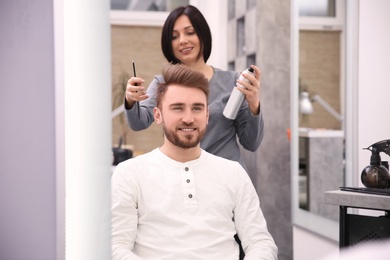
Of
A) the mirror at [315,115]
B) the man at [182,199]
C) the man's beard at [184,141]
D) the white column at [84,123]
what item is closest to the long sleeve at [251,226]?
the man at [182,199]

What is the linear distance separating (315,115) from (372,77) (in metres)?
1.07

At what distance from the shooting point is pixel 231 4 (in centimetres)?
364

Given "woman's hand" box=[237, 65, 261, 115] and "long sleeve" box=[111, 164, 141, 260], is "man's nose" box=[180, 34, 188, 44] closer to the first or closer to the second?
"woman's hand" box=[237, 65, 261, 115]

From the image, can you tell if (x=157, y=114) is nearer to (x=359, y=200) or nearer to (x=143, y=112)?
(x=143, y=112)

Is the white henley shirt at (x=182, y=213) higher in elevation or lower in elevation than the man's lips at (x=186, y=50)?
lower

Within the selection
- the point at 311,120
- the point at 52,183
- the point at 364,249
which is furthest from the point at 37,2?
the point at 311,120

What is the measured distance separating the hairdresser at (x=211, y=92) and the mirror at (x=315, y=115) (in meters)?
1.29

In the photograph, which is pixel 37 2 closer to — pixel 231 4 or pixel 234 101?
pixel 234 101

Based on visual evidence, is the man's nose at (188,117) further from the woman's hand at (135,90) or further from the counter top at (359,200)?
the counter top at (359,200)

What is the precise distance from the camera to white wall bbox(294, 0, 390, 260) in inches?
106

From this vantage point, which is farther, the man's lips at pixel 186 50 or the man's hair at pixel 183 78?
the man's lips at pixel 186 50

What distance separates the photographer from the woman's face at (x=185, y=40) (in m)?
1.99

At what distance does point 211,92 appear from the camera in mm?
2102

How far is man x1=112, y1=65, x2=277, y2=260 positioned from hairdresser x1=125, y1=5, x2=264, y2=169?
12 cm
